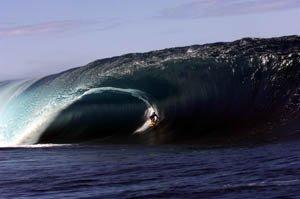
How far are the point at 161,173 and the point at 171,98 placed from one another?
12.3 metres

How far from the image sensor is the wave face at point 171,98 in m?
23.1

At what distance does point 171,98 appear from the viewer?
26250 millimetres

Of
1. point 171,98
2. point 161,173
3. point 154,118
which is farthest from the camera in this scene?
point 171,98

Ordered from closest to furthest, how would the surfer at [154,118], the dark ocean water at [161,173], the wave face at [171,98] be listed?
the dark ocean water at [161,173]
the wave face at [171,98]
the surfer at [154,118]

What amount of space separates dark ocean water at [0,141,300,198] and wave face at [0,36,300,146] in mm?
4223

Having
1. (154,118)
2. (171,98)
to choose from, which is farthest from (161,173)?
(171,98)

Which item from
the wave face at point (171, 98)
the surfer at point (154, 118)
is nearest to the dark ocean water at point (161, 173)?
the wave face at point (171, 98)

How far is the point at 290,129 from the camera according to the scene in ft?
Answer: 65.9

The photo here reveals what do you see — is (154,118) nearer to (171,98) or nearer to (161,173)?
(171,98)

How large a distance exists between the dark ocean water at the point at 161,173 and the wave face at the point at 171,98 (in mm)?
4223

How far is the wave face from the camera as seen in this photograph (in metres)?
23.1

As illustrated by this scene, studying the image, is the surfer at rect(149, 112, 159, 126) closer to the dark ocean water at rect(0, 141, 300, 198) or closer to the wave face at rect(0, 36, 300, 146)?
the wave face at rect(0, 36, 300, 146)

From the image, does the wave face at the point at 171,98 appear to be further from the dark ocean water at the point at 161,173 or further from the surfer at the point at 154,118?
the dark ocean water at the point at 161,173

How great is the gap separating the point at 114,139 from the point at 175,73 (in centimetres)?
401
